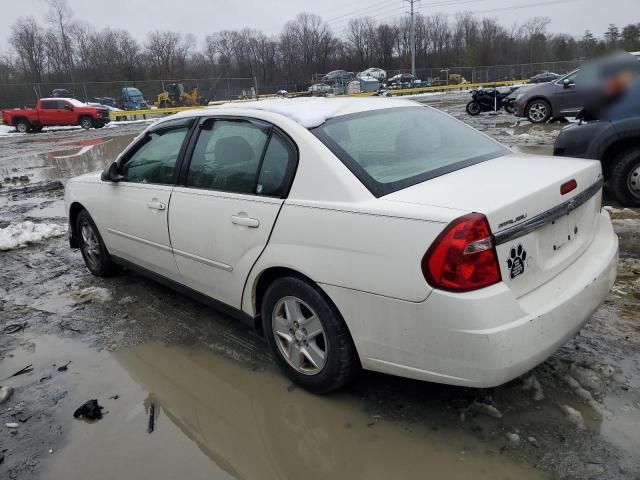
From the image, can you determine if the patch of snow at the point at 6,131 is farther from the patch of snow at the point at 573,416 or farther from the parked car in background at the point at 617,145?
the patch of snow at the point at 573,416

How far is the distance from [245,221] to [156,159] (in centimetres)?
142

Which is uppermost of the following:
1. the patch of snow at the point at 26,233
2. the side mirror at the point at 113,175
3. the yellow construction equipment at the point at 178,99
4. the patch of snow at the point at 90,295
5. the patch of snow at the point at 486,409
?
the yellow construction equipment at the point at 178,99

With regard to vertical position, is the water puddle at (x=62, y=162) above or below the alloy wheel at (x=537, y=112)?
below

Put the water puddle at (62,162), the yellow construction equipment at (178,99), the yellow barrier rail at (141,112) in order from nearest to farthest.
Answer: the water puddle at (62,162) → the yellow barrier rail at (141,112) → the yellow construction equipment at (178,99)

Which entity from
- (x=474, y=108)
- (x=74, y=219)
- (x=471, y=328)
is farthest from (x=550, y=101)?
(x=471, y=328)

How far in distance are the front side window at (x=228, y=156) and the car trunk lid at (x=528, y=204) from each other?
1051 mm

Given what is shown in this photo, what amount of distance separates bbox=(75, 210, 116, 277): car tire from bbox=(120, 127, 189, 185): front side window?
2.85 ft

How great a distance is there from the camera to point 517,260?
232 cm

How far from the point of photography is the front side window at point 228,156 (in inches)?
124

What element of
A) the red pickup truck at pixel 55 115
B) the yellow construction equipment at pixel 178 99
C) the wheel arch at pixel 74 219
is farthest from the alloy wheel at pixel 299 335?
the yellow construction equipment at pixel 178 99

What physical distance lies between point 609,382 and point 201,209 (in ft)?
8.67

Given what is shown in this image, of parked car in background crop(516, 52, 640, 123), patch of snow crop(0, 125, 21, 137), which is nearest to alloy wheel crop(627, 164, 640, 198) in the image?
parked car in background crop(516, 52, 640, 123)

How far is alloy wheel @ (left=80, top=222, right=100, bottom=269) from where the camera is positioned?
16.4 ft

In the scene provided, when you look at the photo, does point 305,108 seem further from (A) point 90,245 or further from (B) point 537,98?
(B) point 537,98
